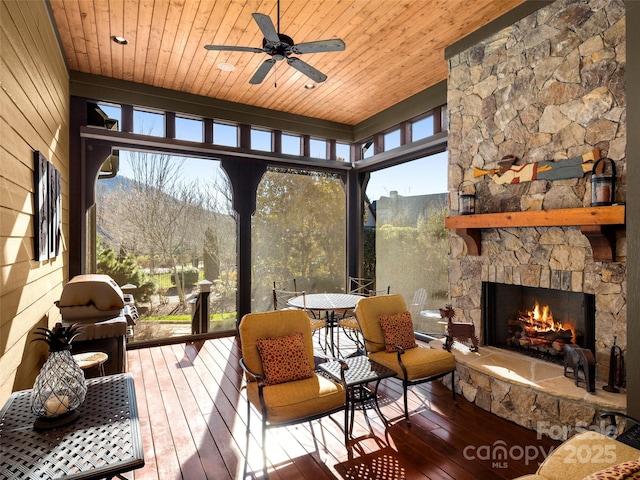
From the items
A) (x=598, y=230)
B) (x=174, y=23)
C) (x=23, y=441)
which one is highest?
(x=174, y=23)

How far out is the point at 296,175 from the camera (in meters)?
6.27

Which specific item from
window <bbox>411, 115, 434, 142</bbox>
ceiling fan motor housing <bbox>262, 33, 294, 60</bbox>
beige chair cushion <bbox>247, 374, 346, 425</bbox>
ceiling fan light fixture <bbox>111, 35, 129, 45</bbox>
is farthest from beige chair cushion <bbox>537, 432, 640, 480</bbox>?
ceiling fan light fixture <bbox>111, 35, 129, 45</bbox>

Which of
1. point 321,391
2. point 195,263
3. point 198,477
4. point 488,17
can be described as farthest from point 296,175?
point 198,477

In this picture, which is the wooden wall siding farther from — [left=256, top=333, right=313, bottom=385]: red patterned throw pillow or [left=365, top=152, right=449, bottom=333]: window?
[left=365, top=152, right=449, bottom=333]: window

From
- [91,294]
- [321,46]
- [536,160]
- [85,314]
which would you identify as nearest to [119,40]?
[321,46]

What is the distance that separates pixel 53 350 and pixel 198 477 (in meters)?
1.27

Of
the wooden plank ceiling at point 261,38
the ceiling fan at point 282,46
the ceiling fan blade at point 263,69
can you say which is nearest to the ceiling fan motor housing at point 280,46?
the ceiling fan at point 282,46

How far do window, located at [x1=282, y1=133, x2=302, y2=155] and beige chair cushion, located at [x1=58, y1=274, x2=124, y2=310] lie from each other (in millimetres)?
3523

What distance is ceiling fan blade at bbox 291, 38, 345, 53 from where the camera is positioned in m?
2.82

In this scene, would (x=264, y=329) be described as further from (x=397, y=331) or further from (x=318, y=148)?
(x=318, y=148)

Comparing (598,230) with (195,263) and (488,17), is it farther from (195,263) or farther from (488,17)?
(195,263)

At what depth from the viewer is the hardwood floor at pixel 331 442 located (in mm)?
2375

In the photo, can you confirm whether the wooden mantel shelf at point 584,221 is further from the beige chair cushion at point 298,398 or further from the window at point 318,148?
the window at point 318,148

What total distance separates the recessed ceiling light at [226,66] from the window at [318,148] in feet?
7.10
